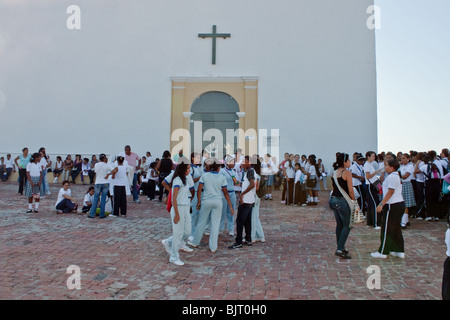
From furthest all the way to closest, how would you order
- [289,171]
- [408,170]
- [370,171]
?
[289,171]
[408,170]
[370,171]

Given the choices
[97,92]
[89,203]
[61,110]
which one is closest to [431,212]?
[89,203]

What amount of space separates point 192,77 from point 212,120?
2.20 meters

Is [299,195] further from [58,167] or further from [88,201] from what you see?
[58,167]

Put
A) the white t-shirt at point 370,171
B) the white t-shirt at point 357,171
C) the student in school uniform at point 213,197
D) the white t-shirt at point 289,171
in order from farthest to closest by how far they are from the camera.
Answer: the white t-shirt at point 289,171
the white t-shirt at point 357,171
the white t-shirt at point 370,171
the student in school uniform at point 213,197

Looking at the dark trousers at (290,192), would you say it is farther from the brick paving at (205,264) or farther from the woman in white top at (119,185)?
the woman in white top at (119,185)

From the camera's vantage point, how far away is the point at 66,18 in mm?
18156

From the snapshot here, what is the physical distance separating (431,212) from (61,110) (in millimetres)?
16079

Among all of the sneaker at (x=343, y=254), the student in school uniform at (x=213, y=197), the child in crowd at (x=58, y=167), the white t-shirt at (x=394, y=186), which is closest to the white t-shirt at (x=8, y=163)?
the child in crowd at (x=58, y=167)

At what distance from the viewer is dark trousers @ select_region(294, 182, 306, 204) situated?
41.3 ft

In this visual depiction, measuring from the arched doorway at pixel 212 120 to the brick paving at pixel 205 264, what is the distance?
349 inches

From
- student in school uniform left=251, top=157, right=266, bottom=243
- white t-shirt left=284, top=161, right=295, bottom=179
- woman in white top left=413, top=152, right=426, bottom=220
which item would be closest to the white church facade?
white t-shirt left=284, top=161, right=295, bottom=179

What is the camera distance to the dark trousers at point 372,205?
28.3ft

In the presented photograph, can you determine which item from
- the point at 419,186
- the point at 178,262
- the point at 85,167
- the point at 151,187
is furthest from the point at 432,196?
the point at 85,167

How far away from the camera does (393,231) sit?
605 centimetres
